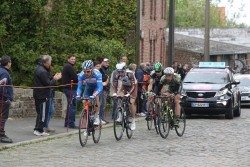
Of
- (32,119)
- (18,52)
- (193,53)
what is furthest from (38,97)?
(193,53)

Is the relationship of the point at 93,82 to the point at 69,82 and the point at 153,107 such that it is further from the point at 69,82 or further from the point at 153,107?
the point at 69,82

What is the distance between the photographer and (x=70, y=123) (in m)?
19.4

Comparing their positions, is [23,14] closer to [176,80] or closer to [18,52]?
[18,52]

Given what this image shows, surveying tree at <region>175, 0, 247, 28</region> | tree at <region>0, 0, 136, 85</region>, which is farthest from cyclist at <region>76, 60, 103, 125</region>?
tree at <region>175, 0, 247, 28</region>

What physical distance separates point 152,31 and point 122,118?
29615 mm

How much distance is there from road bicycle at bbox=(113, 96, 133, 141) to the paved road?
0.69ft

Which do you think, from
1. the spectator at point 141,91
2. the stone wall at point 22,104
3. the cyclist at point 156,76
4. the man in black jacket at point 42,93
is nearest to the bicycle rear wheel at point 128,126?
the cyclist at point 156,76

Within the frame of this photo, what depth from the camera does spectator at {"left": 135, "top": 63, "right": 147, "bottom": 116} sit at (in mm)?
25344

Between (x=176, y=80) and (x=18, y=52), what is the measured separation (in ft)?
25.6

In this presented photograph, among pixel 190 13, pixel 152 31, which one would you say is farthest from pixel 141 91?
pixel 190 13

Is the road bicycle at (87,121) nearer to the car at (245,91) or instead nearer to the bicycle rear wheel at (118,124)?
the bicycle rear wheel at (118,124)

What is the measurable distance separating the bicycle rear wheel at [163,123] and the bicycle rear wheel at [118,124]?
Result: 99 centimetres

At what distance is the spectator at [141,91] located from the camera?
998 inches

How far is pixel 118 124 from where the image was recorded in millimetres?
16719
